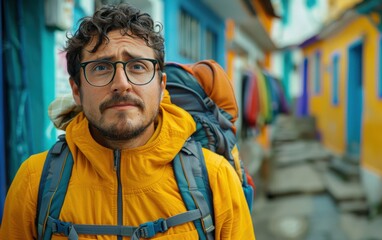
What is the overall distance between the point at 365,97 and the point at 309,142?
206 inches

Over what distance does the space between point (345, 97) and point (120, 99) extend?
9.94 meters

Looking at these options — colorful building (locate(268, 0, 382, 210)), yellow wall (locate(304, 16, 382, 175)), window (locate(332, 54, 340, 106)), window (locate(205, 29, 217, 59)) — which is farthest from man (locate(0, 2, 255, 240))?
window (locate(332, 54, 340, 106))

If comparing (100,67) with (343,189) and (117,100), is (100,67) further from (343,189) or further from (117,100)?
(343,189)

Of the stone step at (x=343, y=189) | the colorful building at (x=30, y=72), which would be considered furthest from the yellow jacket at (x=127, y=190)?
the stone step at (x=343, y=189)

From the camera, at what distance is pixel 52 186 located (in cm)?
128

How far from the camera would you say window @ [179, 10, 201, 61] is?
511cm

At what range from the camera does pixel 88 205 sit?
1276 mm

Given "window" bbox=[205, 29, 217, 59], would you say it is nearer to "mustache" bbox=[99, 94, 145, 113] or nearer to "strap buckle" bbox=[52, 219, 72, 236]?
"mustache" bbox=[99, 94, 145, 113]

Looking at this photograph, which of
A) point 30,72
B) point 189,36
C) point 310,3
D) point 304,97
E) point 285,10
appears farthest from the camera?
point 285,10

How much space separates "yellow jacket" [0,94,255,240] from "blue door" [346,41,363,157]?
9.11 meters

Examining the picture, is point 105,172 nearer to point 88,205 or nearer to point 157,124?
point 88,205

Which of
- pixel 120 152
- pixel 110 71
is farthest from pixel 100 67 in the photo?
pixel 120 152

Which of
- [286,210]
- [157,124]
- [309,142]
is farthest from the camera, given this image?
[309,142]

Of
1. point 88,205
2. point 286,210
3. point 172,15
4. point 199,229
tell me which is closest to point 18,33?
point 88,205
